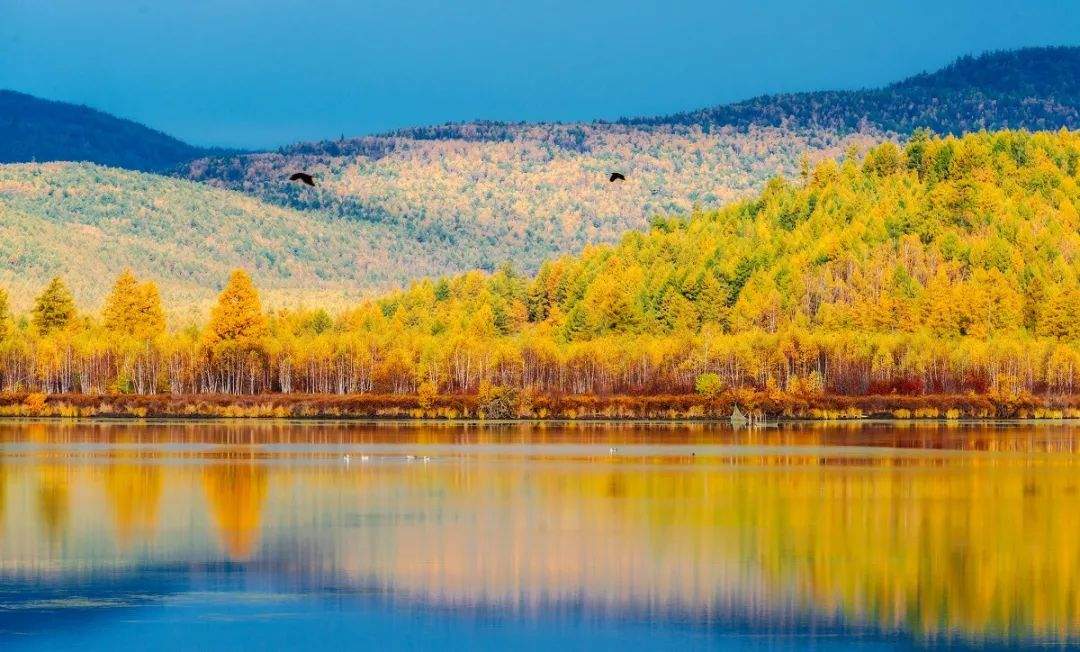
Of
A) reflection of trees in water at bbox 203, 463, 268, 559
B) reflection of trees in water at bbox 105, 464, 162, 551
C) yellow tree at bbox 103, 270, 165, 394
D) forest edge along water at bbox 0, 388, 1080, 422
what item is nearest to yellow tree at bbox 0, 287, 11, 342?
yellow tree at bbox 103, 270, 165, 394

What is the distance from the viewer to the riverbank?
119 metres

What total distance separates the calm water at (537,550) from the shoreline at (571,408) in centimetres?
4726

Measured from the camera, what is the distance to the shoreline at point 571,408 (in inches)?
4658

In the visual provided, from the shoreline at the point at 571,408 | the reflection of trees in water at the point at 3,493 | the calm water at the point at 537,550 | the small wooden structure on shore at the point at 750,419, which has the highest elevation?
the shoreline at the point at 571,408

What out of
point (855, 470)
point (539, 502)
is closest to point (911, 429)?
point (855, 470)

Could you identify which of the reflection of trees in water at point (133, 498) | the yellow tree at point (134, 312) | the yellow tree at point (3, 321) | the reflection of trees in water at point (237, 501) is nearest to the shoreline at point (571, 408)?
the yellow tree at point (3, 321)

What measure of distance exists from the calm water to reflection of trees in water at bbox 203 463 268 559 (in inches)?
5.7

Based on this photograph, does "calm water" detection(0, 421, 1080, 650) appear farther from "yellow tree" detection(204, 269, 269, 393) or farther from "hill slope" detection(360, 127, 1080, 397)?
"yellow tree" detection(204, 269, 269, 393)

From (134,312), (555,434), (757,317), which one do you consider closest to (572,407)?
(555,434)

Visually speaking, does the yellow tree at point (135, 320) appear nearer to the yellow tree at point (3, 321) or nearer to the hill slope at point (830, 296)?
the yellow tree at point (3, 321)

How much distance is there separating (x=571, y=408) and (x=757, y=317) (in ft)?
132

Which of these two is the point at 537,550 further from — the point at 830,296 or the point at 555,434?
the point at 830,296

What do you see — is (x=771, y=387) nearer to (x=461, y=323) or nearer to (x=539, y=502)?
(x=461, y=323)

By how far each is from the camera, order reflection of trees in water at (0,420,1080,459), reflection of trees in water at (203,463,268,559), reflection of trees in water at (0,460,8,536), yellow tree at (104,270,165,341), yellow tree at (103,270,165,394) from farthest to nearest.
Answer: yellow tree at (104,270,165,341)
yellow tree at (103,270,165,394)
reflection of trees in water at (0,420,1080,459)
reflection of trees in water at (0,460,8,536)
reflection of trees in water at (203,463,268,559)
